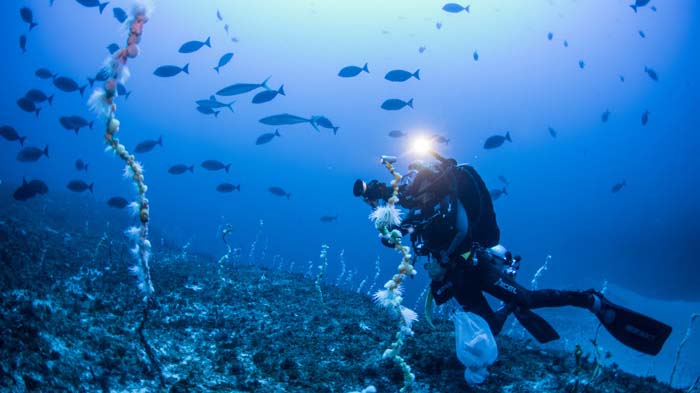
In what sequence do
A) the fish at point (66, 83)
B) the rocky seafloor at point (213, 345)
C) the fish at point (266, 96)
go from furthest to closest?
the fish at point (266, 96), the fish at point (66, 83), the rocky seafloor at point (213, 345)

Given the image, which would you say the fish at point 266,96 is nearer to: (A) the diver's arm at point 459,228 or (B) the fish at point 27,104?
(B) the fish at point 27,104

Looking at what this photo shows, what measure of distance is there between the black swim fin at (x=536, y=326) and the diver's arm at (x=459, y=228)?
1.22 metres

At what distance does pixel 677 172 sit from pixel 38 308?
65044 millimetres

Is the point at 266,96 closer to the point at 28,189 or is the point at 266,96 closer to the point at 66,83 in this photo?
the point at 66,83

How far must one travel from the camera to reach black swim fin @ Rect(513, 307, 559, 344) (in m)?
4.32

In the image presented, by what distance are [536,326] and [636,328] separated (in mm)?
988

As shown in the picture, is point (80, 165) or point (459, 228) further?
point (80, 165)

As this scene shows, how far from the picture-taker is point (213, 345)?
388 cm

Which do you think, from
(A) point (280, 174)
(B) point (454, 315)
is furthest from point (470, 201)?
(A) point (280, 174)

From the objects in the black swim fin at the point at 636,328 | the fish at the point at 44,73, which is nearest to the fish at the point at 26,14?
the fish at the point at 44,73

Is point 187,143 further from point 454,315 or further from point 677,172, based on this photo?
point 454,315

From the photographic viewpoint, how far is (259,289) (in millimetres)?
6480

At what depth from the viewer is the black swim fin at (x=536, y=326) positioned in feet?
14.2

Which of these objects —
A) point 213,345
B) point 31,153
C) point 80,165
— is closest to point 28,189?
point 31,153
